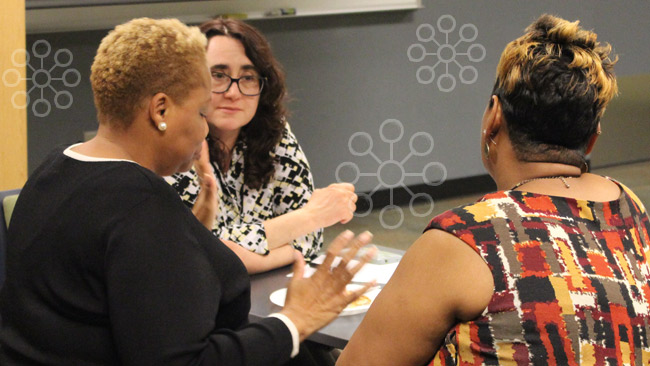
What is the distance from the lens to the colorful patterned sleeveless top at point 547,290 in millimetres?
1274

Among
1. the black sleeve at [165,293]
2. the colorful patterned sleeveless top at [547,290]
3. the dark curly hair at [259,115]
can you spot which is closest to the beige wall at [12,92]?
the dark curly hair at [259,115]

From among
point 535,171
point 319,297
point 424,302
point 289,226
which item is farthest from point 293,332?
point 289,226

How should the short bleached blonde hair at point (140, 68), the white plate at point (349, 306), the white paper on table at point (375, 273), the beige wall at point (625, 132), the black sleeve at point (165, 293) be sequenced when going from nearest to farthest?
the black sleeve at point (165, 293) < the short bleached blonde hair at point (140, 68) < the white plate at point (349, 306) < the white paper on table at point (375, 273) < the beige wall at point (625, 132)

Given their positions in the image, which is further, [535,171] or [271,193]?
[271,193]

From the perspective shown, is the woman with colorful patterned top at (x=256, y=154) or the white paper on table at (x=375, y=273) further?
the woman with colorful patterned top at (x=256, y=154)

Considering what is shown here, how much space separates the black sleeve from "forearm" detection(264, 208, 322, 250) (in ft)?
3.38

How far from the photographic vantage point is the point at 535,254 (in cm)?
130

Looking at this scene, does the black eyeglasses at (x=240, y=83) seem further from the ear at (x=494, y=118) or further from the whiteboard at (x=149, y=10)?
the whiteboard at (x=149, y=10)

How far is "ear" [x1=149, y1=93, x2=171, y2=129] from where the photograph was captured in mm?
1362

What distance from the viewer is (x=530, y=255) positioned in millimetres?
1295

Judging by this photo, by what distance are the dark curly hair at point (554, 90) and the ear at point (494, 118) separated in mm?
13

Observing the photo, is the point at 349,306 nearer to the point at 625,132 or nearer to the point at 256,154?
the point at 256,154

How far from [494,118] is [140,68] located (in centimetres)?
64

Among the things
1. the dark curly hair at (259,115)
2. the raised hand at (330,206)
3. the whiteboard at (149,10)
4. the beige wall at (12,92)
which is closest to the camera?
the raised hand at (330,206)
